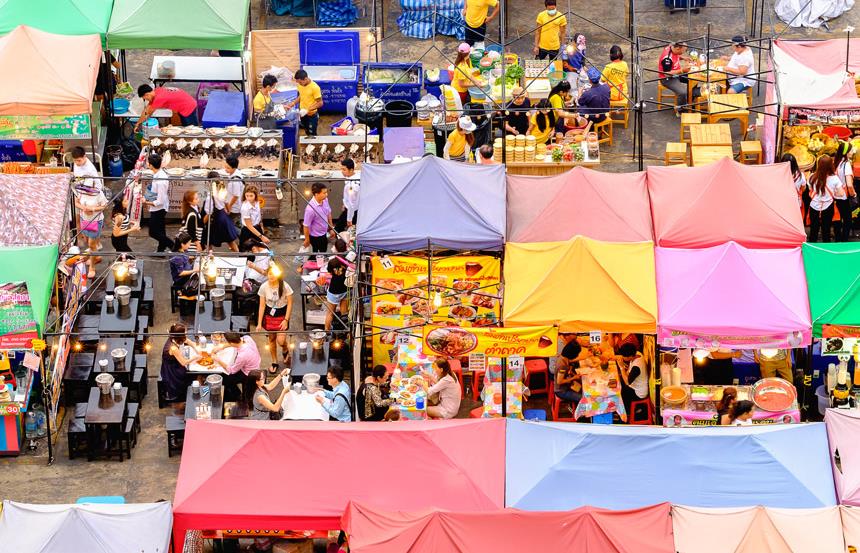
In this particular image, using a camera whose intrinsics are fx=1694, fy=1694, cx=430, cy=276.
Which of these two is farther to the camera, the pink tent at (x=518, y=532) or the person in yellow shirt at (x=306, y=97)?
the person in yellow shirt at (x=306, y=97)

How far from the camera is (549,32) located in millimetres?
29594

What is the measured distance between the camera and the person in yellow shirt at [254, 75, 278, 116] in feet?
90.7

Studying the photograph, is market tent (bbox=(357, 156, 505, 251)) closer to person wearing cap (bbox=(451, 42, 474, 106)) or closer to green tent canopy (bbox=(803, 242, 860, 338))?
green tent canopy (bbox=(803, 242, 860, 338))

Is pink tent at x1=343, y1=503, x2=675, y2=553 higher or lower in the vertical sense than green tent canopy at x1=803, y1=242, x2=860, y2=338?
lower

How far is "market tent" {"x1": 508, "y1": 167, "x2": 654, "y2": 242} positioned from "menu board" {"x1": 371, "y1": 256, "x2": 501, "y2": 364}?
67 cm

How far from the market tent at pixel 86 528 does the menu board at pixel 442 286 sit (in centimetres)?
486

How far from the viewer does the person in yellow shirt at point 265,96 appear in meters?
27.6

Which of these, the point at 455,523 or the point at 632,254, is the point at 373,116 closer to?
the point at 632,254

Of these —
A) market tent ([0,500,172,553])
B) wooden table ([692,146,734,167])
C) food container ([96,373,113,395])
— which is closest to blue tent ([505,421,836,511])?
market tent ([0,500,172,553])

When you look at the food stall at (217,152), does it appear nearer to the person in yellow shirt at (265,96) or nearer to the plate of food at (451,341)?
the person in yellow shirt at (265,96)

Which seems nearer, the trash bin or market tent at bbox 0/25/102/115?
market tent at bbox 0/25/102/115

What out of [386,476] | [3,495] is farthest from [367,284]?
[3,495]

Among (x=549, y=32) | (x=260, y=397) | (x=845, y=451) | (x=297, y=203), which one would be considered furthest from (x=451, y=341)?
(x=549, y=32)

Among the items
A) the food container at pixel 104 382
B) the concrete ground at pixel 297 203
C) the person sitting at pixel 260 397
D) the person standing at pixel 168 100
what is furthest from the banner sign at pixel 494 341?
the person standing at pixel 168 100
